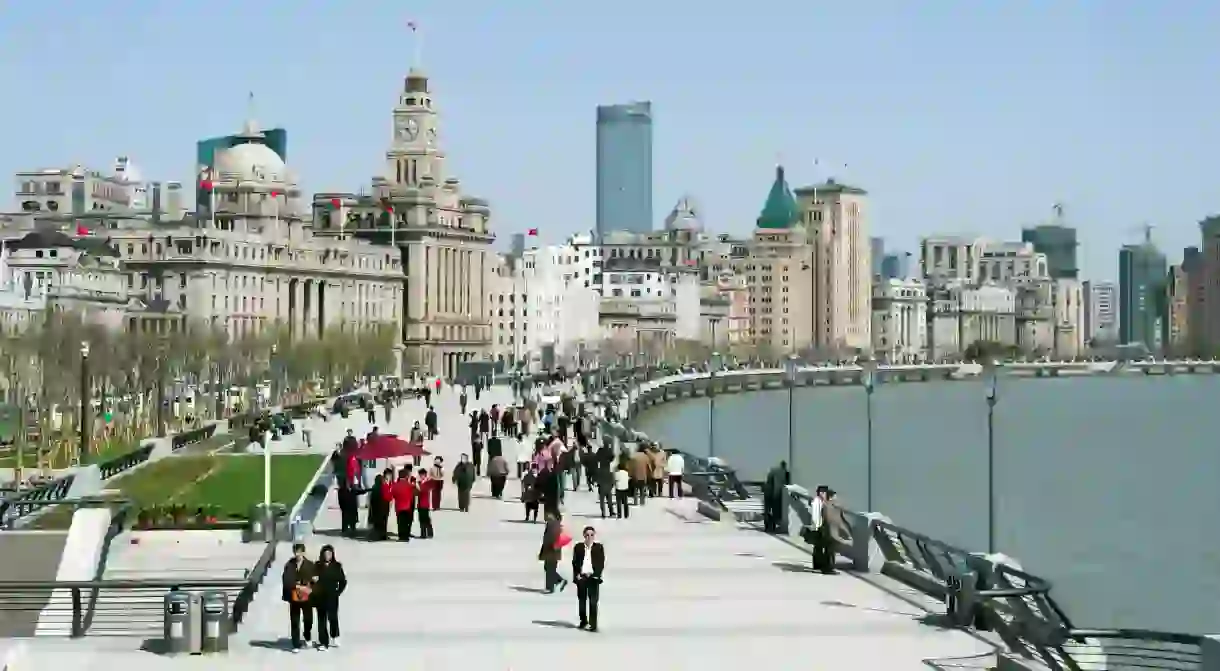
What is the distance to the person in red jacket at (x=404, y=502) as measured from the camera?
28938mm

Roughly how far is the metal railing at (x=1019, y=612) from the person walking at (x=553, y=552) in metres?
3.90

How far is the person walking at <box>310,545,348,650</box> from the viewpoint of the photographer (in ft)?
66.3

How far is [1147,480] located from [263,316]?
7754 centimetres

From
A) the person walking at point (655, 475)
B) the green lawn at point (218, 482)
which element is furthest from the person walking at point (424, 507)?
the person walking at point (655, 475)

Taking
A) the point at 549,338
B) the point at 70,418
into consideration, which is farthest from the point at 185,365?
the point at 549,338

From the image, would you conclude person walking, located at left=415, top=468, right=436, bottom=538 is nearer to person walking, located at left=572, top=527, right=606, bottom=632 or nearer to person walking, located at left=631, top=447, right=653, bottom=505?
person walking, located at left=631, top=447, right=653, bottom=505

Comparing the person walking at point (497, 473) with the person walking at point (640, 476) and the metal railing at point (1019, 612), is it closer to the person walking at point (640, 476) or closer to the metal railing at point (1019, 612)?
the person walking at point (640, 476)

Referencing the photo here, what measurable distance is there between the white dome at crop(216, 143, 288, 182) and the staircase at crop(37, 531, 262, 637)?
419 feet

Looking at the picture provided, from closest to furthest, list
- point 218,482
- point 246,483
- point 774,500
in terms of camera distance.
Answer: point 774,500, point 218,482, point 246,483

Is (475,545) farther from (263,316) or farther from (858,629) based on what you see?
(263,316)

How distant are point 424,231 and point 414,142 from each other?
22.8 feet

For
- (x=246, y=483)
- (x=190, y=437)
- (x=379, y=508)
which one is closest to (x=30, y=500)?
(x=379, y=508)

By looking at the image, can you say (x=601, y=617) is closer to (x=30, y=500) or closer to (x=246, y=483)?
(x=30, y=500)

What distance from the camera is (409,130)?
165500mm
